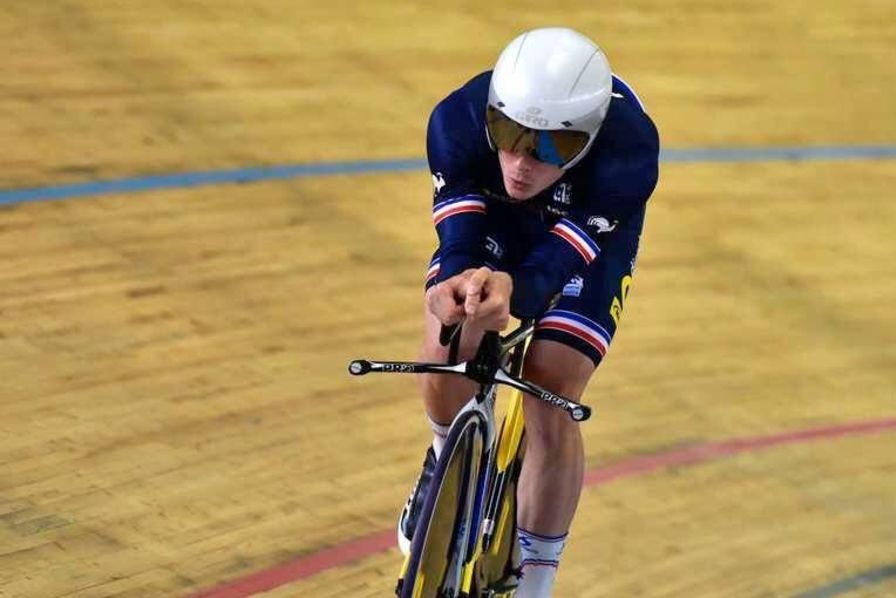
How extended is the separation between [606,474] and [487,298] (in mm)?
1747

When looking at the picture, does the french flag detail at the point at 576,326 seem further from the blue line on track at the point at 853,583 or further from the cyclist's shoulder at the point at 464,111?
the blue line on track at the point at 853,583

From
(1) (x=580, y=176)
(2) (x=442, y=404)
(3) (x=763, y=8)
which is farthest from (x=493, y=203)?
(3) (x=763, y=8)

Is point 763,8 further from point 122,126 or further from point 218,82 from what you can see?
Result: point 122,126

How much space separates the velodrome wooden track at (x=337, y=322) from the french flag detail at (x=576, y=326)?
0.87 m

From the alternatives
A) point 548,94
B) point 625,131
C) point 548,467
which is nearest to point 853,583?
point 548,467

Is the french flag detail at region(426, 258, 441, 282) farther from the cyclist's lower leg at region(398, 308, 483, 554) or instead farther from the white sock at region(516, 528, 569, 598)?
the white sock at region(516, 528, 569, 598)

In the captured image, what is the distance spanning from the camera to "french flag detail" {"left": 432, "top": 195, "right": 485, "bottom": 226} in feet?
9.31

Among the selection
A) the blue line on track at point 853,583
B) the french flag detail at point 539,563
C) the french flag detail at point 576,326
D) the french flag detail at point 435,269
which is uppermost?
the french flag detail at point 435,269

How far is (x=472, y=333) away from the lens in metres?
2.81

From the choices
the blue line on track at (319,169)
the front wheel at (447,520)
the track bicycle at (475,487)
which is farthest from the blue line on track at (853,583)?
the blue line on track at (319,169)

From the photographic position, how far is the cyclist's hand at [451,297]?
2.49 meters

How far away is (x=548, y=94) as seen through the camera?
2.62 m

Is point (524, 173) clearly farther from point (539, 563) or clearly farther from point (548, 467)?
point (539, 563)

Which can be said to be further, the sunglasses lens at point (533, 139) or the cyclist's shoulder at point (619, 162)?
the cyclist's shoulder at point (619, 162)
